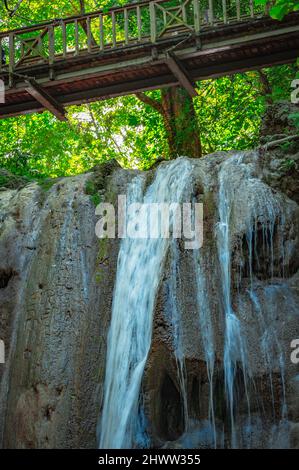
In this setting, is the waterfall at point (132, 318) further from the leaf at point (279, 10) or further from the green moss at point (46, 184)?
the leaf at point (279, 10)

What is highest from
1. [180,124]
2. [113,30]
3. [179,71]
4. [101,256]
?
[180,124]

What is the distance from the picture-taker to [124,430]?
6.79 metres

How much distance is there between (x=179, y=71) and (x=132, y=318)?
5.03 meters

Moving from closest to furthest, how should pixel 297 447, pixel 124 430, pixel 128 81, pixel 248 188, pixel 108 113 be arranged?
1. pixel 297 447
2. pixel 124 430
3. pixel 248 188
4. pixel 128 81
5. pixel 108 113

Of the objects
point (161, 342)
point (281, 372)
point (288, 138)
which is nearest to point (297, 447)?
point (281, 372)

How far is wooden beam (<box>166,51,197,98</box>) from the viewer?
10422 millimetres

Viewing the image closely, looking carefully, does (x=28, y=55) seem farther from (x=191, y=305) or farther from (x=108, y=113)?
(x=108, y=113)

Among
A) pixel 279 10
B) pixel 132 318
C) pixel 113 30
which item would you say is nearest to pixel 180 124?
pixel 113 30

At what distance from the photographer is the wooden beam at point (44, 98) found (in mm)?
11073

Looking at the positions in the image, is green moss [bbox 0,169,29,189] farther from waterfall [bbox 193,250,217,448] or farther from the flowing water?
waterfall [bbox 193,250,217,448]

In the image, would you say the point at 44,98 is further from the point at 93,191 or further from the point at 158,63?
the point at 93,191

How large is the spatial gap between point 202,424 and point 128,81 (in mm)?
6816

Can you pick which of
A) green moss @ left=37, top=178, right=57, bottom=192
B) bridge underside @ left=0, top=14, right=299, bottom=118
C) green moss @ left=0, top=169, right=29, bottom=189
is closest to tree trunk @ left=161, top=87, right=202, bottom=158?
bridge underside @ left=0, top=14, right=299, bottom=118

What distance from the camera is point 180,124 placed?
1402 cm
